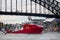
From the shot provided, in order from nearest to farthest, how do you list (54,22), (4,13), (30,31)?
(4,13) < (54,22) < (30,31)

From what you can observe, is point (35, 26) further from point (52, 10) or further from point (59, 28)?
point (52, 10)

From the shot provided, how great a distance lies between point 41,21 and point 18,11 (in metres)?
9.73

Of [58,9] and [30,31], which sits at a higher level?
[58,9]

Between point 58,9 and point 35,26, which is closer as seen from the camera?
point 58,9

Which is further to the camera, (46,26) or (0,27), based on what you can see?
(46,26)

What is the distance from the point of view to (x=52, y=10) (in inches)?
1372

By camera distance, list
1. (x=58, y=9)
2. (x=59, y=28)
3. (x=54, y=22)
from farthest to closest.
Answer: (x=54, y=22) → (x=59, y=28) → (x=58, y=9)

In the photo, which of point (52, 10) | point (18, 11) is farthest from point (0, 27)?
point (52, 10)

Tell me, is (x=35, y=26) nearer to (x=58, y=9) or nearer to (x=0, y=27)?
(x=0, y=27)

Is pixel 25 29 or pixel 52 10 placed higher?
pixel 52 10

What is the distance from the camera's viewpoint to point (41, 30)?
46719 millimetres

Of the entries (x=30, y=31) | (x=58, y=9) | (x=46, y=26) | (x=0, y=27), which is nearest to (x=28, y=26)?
(x=30, y=31)

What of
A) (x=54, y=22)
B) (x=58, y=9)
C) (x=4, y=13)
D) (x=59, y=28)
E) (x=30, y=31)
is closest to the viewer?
(x=58, y=9)

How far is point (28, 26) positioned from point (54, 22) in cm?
462
